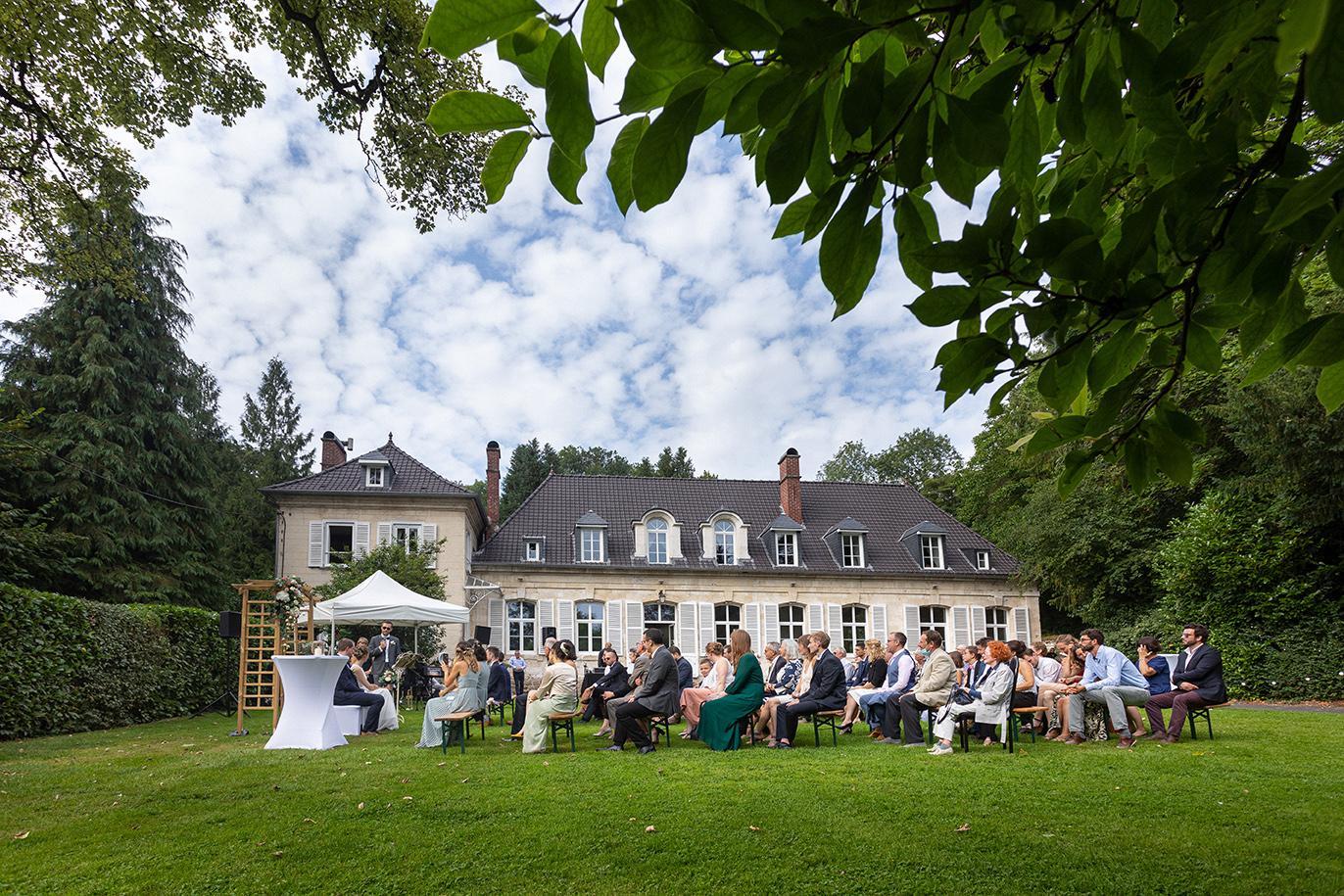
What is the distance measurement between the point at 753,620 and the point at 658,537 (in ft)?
13.7

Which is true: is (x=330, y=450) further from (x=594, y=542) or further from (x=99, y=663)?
(x=99, y=663)

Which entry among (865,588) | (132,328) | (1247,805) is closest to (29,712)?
(1247,805)

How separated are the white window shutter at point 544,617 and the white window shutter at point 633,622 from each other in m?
2.37

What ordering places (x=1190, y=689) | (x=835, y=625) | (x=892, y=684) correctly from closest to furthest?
(x=1190, y=689), (x=892, y=684), (x=835, y=625)

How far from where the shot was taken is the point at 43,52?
912 centimetres

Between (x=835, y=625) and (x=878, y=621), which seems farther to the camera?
(x=878, y=621)

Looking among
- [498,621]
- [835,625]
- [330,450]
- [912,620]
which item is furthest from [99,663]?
[912,620]

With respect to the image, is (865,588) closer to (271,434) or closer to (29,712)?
(29,712)

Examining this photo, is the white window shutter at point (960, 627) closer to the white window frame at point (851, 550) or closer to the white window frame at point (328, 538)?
the white window frame at point (851, 550)

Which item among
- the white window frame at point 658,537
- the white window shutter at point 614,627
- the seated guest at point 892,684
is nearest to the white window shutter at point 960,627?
the white window frame at point 658,537

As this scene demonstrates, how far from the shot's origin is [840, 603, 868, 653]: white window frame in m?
29.3

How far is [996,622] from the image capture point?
98.4 ft

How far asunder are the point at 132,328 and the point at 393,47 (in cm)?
2182

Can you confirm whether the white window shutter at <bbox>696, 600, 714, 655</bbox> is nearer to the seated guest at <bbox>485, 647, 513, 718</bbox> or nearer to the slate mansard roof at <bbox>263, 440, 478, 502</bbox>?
the slate mansard roof at <bbox>263, 440, 478, 502</bbox>
